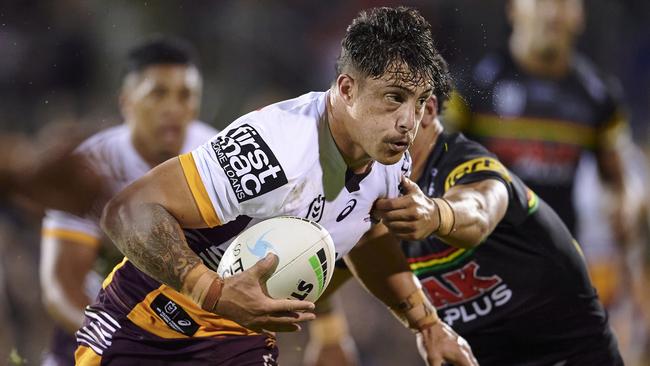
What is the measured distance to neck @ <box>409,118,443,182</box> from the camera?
5.10 metres

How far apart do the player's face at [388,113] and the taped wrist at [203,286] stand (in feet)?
2.47

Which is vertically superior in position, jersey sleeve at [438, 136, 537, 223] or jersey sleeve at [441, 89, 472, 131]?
jersey sleeve at [438, 136, 537, 223]

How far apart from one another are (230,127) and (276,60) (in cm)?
758

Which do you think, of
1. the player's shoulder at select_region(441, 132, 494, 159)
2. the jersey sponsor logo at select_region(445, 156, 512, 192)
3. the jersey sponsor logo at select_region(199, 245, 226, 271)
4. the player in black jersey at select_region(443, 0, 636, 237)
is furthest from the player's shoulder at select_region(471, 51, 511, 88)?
the jersey sponsor logo at select_region(199, 245, 226, 271)

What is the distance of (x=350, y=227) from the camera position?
440cm

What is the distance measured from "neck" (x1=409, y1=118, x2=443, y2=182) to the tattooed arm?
54.9 inches

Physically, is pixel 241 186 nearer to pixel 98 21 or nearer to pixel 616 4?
pixel 98 21

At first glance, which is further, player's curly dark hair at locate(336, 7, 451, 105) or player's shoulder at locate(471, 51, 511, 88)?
player's shoulder at locate(471, 51, 511, 88)

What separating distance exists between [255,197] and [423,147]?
1290 millimetres

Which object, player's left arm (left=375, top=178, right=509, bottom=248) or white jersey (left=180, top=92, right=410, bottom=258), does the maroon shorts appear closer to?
white jersey (left=180, top=92, right=410, bottom=258)

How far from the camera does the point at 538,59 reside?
8.93 m

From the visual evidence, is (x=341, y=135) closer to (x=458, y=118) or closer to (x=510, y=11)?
(x=458, y=118)

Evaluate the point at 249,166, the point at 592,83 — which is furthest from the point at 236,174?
the point at 592,83

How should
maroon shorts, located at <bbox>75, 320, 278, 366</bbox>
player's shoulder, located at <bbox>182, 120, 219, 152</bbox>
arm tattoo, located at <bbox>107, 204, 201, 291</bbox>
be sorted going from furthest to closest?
player's shoulder, located at <bbox>182, 120, 219, 152</bbox> → maroon shorts, located at <bbox>75, 320, 278, 366</bbox> → arm tattoo, located at <bbox>107, 204, 201, 291</bbox>
